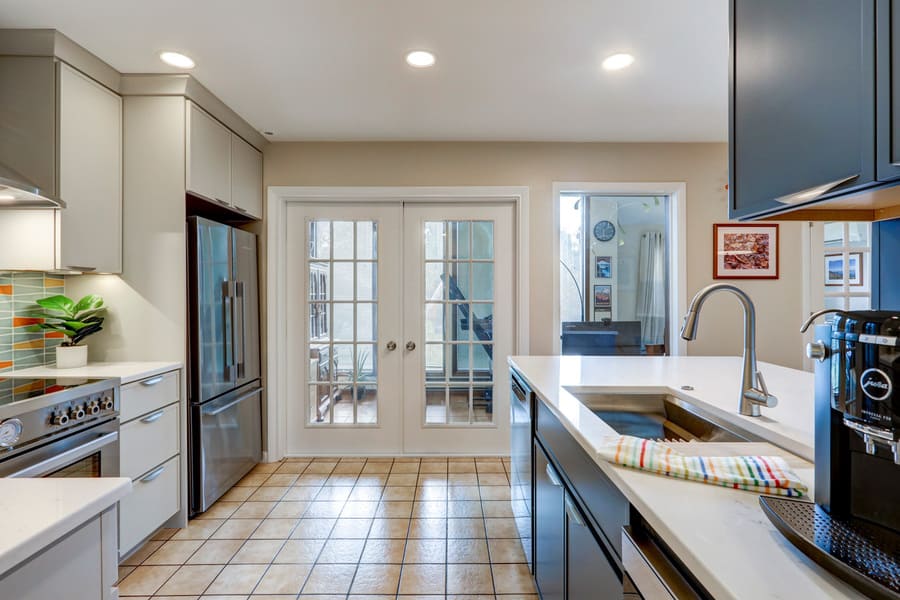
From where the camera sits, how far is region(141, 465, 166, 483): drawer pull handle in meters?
2.18

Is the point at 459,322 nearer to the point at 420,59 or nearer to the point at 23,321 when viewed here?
the point at 420,59

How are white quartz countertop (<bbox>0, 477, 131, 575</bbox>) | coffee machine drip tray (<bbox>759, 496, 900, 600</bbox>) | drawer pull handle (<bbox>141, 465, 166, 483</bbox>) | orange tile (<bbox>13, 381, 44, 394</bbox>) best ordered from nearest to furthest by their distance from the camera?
coffee machine drip tray (<bbox>759, 496, 900, 600</bbox>), white quartz countertop (<bbox>0, 477, 131, 575</bbox>), orange tile (<bbox>13, 381, 44, 394</bbox>), drawer pull handle (<bbox>141, 465, 166, 483</bbox>)

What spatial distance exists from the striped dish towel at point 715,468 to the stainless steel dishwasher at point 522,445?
959 millimetres

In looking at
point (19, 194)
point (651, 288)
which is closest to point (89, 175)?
point (19, 194)

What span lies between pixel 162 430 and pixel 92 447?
0.47 m

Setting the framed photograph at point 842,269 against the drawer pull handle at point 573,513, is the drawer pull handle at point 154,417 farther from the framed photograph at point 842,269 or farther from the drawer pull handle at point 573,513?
the framed photograph at point 842,269

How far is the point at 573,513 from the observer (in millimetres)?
1267

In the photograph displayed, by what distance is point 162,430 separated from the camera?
231 cm

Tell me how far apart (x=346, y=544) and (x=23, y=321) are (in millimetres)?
1956

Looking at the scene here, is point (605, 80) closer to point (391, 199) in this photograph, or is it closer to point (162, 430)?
point (391, 199)

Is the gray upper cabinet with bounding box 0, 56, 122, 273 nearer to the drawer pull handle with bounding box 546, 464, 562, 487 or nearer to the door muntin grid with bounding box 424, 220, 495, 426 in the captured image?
the door muntin grid with bounding box 424, 220, 495, 426

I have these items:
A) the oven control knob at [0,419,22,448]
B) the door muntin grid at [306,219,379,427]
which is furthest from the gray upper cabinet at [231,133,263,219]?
the oven control knob at [0,419,22,448]

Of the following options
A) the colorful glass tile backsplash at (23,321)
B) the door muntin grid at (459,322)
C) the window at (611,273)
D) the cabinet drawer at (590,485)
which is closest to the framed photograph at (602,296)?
the window at (611,273)

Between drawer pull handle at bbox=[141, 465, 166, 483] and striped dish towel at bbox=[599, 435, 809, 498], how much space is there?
2.18 metres
